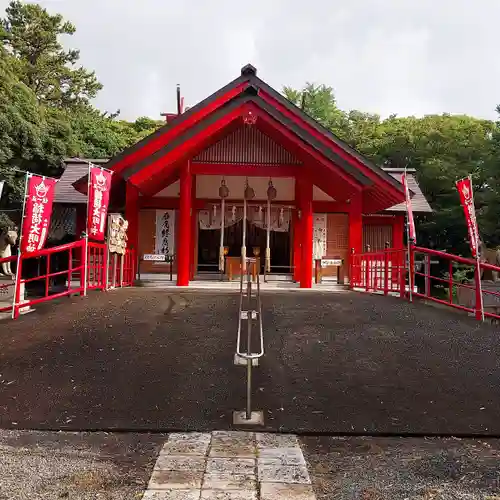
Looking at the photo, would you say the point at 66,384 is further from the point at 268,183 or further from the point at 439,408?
the point at 268,183

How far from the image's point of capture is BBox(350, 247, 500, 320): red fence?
8.23 metres

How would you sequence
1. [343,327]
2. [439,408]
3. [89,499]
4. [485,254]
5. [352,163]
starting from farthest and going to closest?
[485,254], [352,163], [343,327], [439,408], [89,499]

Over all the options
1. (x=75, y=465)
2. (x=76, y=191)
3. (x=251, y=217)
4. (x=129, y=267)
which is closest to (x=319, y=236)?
(x=251, y=217)

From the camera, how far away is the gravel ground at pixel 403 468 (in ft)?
9.37

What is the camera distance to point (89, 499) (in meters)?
2.71

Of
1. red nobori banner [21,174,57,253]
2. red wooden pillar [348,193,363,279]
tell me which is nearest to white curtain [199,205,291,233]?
red wooden pillar [348,193,363,279]

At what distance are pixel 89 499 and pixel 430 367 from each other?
147 inches

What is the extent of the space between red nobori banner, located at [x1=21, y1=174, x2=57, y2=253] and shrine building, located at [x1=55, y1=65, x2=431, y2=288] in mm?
2924

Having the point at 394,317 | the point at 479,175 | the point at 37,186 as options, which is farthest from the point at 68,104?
the point at 394,317

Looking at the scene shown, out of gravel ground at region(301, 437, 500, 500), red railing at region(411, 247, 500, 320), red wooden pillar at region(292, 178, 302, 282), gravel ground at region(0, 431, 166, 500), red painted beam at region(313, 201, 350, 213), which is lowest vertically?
gravel ground at region(301, 437, 500, 500)

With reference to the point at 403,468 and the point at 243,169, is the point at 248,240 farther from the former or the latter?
the point at 403,468

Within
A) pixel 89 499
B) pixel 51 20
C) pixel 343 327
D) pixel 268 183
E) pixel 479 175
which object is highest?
pixel 51 20

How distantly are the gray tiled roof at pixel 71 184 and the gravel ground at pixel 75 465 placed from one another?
10965 mm

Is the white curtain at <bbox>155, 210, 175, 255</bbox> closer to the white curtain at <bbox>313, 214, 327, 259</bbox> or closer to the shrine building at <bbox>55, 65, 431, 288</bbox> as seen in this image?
Result: the shrine building at <bbox>55, 65, 431, 288</bbox>
